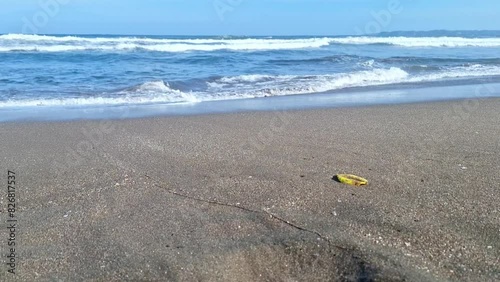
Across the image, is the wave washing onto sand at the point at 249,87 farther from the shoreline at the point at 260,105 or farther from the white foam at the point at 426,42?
the white foam at the point at 426,42

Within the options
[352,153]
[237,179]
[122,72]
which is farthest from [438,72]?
[237,179]

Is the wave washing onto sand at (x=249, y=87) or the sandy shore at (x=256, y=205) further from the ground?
the sandy shore at (x=256, y=205)

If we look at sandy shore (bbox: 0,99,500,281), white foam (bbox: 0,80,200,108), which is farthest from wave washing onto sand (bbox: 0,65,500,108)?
sandy shore (bbox: 0,99,500,281)

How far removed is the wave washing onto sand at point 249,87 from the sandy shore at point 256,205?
3.34 m

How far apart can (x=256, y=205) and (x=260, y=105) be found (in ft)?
17.7

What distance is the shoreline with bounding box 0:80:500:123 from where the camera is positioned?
759 cm

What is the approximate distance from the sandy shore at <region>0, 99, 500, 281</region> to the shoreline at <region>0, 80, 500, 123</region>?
5.34 ft

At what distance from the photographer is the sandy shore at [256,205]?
2500 mm

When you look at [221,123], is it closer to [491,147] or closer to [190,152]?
[190,152]

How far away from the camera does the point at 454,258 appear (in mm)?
2508

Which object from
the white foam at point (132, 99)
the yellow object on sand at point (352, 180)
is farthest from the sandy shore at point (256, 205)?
the white foam at point (132, 99)

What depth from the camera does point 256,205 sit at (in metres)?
3.33

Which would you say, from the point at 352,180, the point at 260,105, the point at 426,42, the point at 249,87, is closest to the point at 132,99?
the point at 260,105

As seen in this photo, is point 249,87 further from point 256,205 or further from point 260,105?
point 256,205
